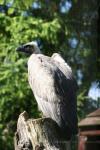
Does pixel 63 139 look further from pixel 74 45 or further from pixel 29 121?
pixel 74 45

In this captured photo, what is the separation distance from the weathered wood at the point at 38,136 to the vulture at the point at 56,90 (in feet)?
0.79

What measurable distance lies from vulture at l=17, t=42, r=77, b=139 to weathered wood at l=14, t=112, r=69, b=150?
0.24 meters

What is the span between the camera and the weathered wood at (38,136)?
596 centimetres

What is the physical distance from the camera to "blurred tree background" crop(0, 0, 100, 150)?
1435 cm

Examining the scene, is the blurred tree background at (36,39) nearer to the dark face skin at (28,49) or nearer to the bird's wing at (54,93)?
the dark face skin at (28,49)

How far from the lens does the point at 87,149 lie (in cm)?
1077

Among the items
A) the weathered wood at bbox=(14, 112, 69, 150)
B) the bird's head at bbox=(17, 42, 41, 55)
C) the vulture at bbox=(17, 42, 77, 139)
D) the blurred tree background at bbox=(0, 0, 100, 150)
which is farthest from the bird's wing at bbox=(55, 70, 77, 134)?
the blurred tree background at bbox=(0, 0, 100, 150)

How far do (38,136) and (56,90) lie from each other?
816 millimetres

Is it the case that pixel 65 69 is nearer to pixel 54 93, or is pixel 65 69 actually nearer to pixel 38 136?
pixel 54 93

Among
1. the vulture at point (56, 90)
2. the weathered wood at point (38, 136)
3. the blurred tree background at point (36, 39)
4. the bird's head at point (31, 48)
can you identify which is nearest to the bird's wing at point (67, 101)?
the vulture at point (56, 90)

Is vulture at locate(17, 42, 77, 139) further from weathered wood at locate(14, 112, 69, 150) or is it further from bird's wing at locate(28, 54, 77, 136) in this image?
weathered wood at locate(14, 112, 69, 150)

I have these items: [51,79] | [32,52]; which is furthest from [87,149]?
[51,79]

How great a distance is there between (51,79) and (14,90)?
754 centimetres

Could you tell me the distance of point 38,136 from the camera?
6.01m
